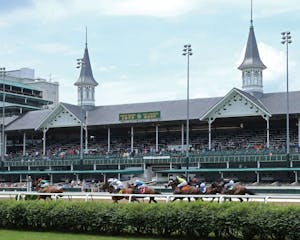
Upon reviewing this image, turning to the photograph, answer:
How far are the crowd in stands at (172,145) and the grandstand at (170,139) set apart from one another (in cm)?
9

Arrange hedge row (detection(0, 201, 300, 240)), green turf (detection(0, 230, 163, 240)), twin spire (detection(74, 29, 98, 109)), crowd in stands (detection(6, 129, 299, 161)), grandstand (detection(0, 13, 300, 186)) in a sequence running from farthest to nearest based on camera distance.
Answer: twin spire (detection(74, 29, 98, 109)) → crowd in stands (detection(6, 129, 299, 161)) → grandstand (detection(0, 13, 300, 186)) → green turf (detection(0, 230, 163, 240)) → hedge row (detection(0, 201, 300, 240))

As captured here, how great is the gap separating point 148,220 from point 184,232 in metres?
0.98

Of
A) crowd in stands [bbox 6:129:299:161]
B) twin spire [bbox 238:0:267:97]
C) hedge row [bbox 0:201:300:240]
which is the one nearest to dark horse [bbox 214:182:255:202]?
hedge row [bbox 0:201:300:240]

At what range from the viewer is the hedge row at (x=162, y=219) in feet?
42.8

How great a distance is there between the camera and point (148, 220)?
48.2 feet

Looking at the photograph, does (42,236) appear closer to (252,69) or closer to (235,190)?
(235,190)

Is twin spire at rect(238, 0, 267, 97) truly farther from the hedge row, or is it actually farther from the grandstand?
the hedge row

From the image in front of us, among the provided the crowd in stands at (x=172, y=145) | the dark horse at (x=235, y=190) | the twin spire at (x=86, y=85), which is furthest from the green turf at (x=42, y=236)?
the twin spire at (x=86, y=85)

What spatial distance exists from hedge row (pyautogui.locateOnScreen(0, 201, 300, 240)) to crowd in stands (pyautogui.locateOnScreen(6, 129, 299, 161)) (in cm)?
3023

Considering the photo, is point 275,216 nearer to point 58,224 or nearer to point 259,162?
point 58,224

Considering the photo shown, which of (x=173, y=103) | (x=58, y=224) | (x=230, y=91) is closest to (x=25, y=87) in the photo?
(x=173, y=103)

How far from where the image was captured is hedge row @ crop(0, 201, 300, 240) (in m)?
13.0

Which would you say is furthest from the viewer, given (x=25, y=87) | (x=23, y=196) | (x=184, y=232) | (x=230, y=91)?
(x=25, y=87)

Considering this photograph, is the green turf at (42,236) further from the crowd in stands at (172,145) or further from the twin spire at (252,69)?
the twin spire at (252,69)
